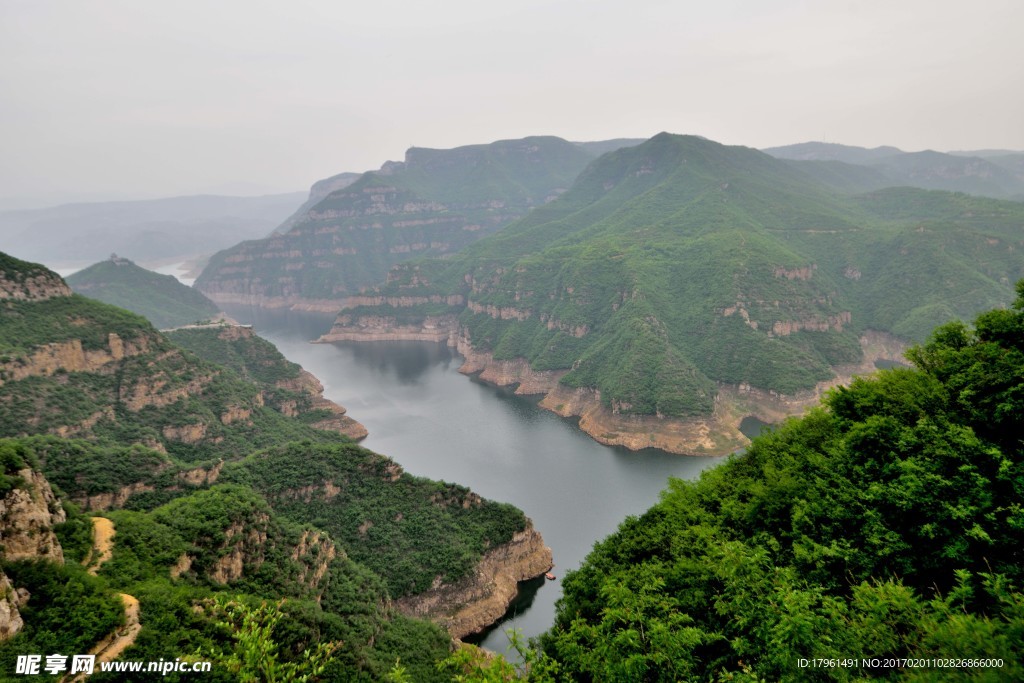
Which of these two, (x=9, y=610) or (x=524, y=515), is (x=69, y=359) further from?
(x=524, y=515)

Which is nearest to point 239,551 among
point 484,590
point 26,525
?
point 26,525

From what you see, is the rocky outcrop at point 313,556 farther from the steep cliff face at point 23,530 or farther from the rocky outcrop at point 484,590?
the steep cliff face at point 23,530

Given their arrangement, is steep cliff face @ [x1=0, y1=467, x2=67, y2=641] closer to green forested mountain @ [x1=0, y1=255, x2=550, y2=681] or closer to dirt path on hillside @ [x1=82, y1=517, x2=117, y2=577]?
green forested mountain @ [x1=0, y1=255, x2=550, y2=681]

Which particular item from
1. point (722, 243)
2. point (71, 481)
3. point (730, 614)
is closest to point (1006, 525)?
point (730, 614)

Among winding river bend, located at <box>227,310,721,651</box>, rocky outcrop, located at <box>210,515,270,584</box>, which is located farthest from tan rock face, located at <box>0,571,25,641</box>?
winding river bend, located at <box>227,310,721,651</box>

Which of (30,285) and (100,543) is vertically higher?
(30,285)

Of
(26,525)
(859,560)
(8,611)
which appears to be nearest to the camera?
(859,560)

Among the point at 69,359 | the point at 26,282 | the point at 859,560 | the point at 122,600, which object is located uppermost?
the point at 26,282

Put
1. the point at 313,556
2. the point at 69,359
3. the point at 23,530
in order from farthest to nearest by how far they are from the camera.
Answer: the point at 69,359
the point at 313,556
the point at 23,530
